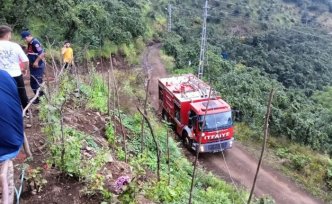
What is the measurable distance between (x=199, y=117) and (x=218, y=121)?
90 centimetres

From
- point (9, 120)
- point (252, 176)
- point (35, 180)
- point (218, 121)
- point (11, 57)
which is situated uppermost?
point (9, 120)

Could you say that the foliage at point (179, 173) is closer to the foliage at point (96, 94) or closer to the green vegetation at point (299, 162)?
the foliage at point (96, 94)

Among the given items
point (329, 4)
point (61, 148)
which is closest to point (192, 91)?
point (61, 148)

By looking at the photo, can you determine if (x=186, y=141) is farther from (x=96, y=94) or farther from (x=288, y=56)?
(x=288, y=56)

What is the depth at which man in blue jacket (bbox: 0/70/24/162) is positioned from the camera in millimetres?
3465

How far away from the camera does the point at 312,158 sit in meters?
16.5

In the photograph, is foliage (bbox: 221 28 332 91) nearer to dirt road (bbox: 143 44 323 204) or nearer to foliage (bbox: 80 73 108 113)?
dirt road (bbox: 143 44 323 204)

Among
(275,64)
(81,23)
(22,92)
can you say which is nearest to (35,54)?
(22,92)

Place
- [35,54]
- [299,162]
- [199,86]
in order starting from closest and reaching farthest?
[35,54] < [299,162] < [199,86]

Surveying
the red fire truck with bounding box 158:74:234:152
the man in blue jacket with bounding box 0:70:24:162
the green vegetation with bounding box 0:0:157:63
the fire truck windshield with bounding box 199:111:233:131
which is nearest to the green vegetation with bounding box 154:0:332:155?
the red fire truck with bounding box 158:74:234:152

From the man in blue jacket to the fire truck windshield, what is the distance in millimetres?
11508

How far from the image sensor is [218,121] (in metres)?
15.0

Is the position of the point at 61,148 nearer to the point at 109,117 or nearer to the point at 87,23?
the point at 109,117

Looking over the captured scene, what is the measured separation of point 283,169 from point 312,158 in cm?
186
